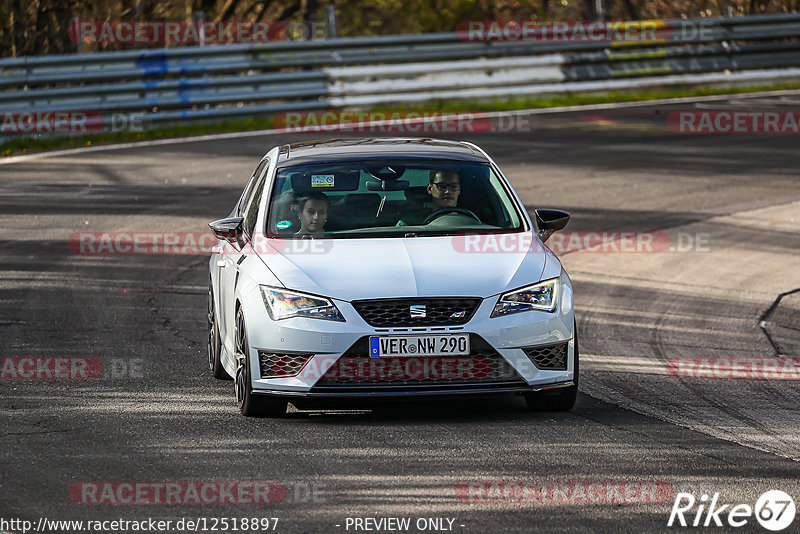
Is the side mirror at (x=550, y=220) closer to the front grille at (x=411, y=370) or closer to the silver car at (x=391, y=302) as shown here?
the silver car at (x=391, y=302)

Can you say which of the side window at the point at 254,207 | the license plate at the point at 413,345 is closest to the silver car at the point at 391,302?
the license plate at the point at 413,345

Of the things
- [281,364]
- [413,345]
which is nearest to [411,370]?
[413,345]

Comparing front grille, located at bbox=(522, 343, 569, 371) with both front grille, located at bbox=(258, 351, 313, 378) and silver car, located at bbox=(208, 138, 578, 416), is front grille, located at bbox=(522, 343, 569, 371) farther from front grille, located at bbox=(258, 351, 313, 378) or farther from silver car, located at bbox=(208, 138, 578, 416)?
front grille, located at bbox=(258, 351, 313, 378)

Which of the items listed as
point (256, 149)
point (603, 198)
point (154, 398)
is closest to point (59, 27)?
point (256, 149)

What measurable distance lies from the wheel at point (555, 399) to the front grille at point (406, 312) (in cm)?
72

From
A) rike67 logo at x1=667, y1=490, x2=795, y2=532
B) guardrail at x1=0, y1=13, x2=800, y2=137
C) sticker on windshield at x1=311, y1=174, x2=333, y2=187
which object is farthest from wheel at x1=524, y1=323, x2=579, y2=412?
guardrail at x1=0, y1=13, x2=800, y2=137

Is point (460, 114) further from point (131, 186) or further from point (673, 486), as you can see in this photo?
point (673, 486)

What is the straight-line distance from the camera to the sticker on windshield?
888 centimetres

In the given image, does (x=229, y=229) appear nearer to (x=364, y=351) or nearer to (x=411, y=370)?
(x=364, y=351)

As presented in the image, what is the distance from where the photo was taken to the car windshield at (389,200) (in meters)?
8.59

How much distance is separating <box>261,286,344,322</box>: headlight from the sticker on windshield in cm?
124

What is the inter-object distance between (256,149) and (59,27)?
5913 millimetres

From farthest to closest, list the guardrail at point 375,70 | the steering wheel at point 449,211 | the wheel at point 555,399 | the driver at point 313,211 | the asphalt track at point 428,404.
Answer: the guardrail at point 375,70
the steering wheel at point 449,211
the driver at point 313,211
the wheel at point 555,399
the asphalt track at point 428,404

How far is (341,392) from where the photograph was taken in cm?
762
